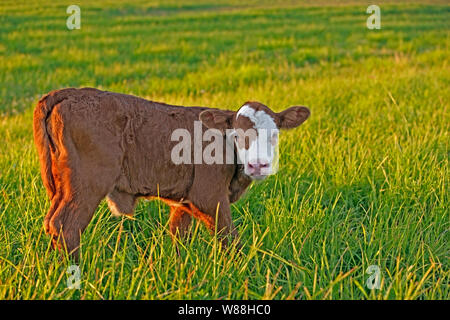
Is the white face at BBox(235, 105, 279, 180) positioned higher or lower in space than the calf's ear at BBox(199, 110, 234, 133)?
lower

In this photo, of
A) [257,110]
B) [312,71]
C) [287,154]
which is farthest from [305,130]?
[312,71]

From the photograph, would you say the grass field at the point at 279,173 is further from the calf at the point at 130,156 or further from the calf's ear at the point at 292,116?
the calf's ear at the point at 292,116

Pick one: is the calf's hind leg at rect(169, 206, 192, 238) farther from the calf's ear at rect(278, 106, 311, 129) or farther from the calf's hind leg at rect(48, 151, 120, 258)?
the calf's ear at rect(278, 106, 311, 129)

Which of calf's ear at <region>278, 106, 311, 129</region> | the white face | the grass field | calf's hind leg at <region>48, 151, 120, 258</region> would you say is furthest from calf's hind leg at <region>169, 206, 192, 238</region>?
calf's ear at <region>278, 106, 311, 129</region>

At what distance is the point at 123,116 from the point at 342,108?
4753 millimetres

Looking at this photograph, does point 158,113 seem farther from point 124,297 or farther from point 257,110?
point 124,297

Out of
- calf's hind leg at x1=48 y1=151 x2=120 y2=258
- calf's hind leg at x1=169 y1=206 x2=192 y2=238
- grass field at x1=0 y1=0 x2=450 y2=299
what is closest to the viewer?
grass field at x1=0 y1=0 x2=450 y2=299

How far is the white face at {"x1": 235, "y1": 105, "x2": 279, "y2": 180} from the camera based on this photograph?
10.4 feet

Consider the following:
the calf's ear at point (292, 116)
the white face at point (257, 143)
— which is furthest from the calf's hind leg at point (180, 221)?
the calf's ear at point (292, 116)

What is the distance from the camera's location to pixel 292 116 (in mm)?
3529

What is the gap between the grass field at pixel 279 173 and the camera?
120 inches

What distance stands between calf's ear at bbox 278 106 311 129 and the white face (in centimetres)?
14

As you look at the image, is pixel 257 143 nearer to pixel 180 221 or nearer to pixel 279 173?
pixel 180 221

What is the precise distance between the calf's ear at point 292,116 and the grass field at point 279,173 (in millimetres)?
643
